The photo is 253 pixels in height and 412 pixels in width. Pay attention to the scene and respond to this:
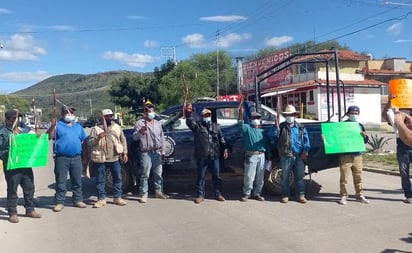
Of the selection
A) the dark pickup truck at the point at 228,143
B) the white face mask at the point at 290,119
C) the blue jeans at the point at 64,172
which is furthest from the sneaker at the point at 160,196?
the white face mask at the point at 290,119

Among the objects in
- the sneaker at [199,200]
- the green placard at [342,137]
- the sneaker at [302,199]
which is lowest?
the sneaker at [302,199]

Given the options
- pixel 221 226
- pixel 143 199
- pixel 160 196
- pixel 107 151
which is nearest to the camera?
pixel 221 226

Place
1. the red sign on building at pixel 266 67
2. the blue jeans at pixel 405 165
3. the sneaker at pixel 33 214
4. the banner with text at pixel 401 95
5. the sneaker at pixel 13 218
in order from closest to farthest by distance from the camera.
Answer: the sneaker at pixel 13 218, the sneaker at pixel 33 214, the banner with text at pixel 401 95, the blue jeans at pixel 405 165, the red sign on building at pixel 266 67

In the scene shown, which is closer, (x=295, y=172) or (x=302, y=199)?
(x=302, y=199)

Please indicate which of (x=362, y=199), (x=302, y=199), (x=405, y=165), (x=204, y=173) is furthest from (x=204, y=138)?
(x=405, y=165)

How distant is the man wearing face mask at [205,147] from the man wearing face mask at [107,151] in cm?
131

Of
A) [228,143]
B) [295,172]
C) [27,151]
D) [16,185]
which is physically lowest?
[295,172]

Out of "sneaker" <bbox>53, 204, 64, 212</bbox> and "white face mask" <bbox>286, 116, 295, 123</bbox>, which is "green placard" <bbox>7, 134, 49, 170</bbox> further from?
"white face mask" <bbox>286, 116, 295, 123</bbox>

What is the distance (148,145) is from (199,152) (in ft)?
3.16

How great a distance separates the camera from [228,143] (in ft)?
30.0

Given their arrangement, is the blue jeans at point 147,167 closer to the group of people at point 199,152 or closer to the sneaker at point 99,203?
the group of people at point 199,152

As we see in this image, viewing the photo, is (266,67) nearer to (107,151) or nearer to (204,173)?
(204,173)

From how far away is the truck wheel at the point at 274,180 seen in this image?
8.92 metres

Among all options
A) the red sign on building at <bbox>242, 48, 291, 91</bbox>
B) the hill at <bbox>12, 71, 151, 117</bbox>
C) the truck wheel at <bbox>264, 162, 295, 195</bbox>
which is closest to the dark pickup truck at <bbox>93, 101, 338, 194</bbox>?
the truck wheel at <bbox>264, 162, 295, 195</bbox>
